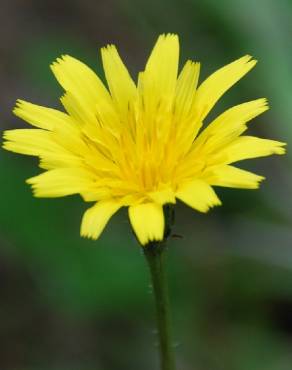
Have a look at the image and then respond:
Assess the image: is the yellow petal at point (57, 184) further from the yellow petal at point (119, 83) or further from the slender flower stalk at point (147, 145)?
the yellow petal at point (119, 83)

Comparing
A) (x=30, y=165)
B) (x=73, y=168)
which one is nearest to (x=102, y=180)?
(x=73, y=168)

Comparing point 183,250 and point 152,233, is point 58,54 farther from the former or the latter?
point 152,233

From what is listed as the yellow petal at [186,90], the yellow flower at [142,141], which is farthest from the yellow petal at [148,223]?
the yellow petal at [186,90]

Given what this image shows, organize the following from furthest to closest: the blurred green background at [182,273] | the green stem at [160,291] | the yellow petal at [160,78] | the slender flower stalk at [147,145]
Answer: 1. the blurred green background at [182,273]
2. the yellow petal at [160,78]
3. the green stem at [160,291]
4. the slender flower stalk at [147,145]

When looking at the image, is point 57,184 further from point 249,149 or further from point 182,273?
point 182,273

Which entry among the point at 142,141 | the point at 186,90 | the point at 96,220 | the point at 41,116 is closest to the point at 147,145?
the point at 142,141

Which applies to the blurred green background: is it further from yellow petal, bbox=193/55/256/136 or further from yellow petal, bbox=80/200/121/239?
yellow petal, bbox=80/200/121/239
